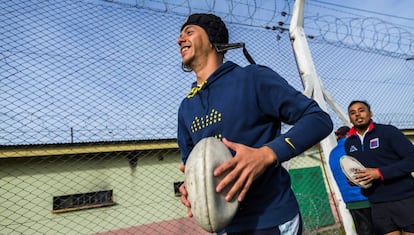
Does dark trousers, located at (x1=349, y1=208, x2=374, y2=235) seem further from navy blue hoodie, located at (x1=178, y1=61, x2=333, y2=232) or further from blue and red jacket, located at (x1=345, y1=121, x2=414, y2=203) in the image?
navy blue hoodie, located at (x1=178, y1=61, x2=333, y2=232)

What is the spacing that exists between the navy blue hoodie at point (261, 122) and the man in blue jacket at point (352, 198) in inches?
95.9

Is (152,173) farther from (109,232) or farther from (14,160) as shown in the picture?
(14,160)

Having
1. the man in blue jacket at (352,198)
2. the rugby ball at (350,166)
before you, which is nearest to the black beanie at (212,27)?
the rugby ball at (350,166)

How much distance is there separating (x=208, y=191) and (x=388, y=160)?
2.53 m

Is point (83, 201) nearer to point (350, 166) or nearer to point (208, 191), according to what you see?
point (350, 166)

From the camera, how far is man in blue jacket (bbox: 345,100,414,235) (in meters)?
2.70

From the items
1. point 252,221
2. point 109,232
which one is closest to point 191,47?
point 252,221

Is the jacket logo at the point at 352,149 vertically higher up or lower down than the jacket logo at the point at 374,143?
lower down

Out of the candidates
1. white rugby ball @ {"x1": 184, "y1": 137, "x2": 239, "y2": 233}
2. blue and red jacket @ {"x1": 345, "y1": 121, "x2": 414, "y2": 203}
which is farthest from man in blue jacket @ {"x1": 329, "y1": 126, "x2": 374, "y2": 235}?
white rugby ball @ {"x1": 184, "y1": 137, "x2": 239, "y2": 233}

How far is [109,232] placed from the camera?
9.06 metres

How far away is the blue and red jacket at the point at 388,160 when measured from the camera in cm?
272

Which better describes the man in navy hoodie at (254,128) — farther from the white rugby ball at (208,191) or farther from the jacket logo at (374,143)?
the jacket logo at (374,143)

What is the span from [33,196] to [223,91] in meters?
9.00

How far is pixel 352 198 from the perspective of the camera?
3422 millimetres
